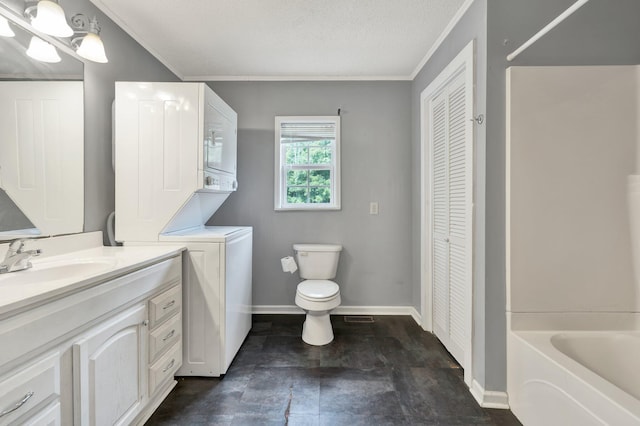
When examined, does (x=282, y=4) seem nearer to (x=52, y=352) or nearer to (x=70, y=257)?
(x=70, y=257)

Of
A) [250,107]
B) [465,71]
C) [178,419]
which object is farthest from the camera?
[250,107]

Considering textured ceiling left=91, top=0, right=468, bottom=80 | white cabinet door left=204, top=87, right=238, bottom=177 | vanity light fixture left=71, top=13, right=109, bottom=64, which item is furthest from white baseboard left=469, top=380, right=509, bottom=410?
vanity light fixture left=71, top=13, right=109, bottom=64

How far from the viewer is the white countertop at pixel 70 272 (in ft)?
2.63

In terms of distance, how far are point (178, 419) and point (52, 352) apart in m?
0.82

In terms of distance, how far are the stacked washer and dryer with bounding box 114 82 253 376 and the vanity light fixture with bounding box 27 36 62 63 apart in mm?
317

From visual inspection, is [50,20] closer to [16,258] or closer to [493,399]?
[16,258]

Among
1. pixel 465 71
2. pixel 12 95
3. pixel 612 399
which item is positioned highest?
pixel 465 71

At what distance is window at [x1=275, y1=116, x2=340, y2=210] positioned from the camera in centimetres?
267

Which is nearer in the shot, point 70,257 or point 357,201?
point 70,257

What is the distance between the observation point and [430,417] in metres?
1.41

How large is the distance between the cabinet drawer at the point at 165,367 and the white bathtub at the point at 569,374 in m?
1.88

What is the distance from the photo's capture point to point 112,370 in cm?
111

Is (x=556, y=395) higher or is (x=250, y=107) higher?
(x=250, y=107)

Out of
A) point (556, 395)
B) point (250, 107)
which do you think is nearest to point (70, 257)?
point (250, 107)
